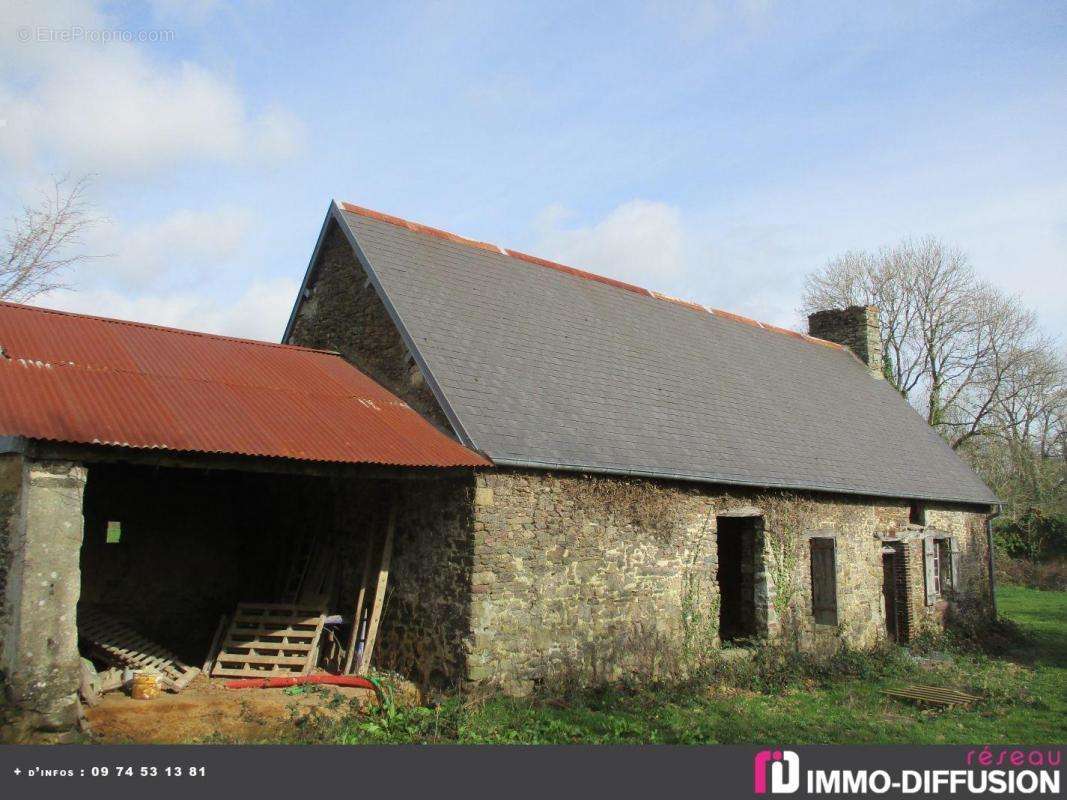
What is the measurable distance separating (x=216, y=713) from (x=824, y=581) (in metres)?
9.60

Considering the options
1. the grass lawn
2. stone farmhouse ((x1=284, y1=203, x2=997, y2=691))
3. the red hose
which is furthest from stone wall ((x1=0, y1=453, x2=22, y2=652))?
stone farmhouse ((x1=284, y1=203, x2=997, y2=691))

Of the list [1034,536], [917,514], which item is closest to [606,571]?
[917,514]

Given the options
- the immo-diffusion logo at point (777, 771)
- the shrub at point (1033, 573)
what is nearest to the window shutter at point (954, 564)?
the immo-diffusion logo at point (777, 771)

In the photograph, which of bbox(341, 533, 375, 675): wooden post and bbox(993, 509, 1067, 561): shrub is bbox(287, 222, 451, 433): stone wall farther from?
bbox(993, 509, 1067, 561): shrub

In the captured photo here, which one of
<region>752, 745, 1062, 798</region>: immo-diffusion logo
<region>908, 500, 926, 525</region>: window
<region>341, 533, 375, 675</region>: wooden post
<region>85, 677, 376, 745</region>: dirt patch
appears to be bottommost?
<region>752, 745, 1062, 798</region>: immo-diffusion logo

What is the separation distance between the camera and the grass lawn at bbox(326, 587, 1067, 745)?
296 inches

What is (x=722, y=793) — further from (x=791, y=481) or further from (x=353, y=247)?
(x=353, y=247)

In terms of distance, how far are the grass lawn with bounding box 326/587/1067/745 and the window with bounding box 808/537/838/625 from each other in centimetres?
108

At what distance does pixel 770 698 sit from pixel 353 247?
27.1 feet

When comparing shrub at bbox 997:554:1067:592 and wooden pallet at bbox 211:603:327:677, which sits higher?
wooden pallet at bbox 211:603:327:677

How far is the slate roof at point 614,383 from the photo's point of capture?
33.3 ft

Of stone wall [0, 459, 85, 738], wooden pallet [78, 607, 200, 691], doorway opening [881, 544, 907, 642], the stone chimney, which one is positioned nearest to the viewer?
stone wall [0, 459, 85, 738]

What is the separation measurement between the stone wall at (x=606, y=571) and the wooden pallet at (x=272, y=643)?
2178 millimetres

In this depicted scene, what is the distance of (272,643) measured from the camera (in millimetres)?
9539
